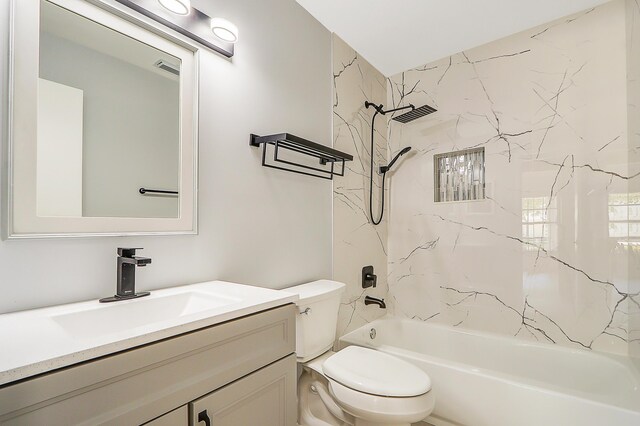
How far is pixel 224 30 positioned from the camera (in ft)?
4.43

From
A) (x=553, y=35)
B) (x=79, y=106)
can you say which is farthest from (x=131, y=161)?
(x=553, y=35)

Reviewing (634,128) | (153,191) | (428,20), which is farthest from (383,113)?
(153,191)

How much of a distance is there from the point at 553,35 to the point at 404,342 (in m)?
2.36

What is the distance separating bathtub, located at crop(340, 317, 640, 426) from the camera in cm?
139

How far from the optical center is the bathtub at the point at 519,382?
139 centimetres

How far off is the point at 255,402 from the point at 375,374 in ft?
2.25

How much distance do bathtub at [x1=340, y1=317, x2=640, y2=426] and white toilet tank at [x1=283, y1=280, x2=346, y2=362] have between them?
1.68 ft

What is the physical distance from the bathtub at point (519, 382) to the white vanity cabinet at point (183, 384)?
3.31ft

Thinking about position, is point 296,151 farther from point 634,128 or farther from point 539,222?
point 634,128

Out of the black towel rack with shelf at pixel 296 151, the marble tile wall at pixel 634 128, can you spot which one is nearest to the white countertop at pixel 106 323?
the black towel rack with shelf at pixel 296 151

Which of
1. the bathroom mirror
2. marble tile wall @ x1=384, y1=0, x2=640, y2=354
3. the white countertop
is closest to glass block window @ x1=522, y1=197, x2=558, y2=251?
marble tile wall @ x1=384, y1=0, x2=640, y2=354

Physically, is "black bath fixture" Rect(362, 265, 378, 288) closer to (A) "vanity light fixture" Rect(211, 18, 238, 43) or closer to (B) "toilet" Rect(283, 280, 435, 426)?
(B) "toilet" Rect(283, 280, 435, 426)

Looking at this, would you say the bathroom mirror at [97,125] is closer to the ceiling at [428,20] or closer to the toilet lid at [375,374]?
the toilet lid at [375,374]

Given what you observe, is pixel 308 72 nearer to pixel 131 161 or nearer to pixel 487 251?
pixel 131 161
